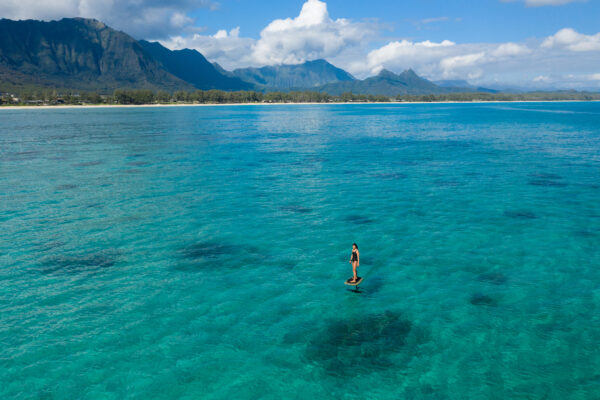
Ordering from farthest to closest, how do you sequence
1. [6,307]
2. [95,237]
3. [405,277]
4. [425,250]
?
1. [95,237]
2. [425,250]
3. [405,277]
4. [6,307]

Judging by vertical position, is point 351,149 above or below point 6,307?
above

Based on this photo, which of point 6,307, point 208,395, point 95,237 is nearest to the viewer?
point 208,395

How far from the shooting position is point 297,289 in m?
27.1

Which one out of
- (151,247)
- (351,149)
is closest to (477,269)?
(151,247)

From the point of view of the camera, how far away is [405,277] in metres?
28.9

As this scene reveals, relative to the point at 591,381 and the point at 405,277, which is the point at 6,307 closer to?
the point at 405,277

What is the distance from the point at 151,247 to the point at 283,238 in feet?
39.9

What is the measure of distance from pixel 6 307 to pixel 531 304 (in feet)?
114

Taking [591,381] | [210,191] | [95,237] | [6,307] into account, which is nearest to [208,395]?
[6,307]

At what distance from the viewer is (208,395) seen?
694 inches

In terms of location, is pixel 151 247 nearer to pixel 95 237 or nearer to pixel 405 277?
pixel 95 237

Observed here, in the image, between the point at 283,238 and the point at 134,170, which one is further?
the point at 134,170

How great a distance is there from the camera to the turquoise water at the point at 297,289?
61.6 ft

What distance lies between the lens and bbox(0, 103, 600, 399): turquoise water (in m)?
18.8
